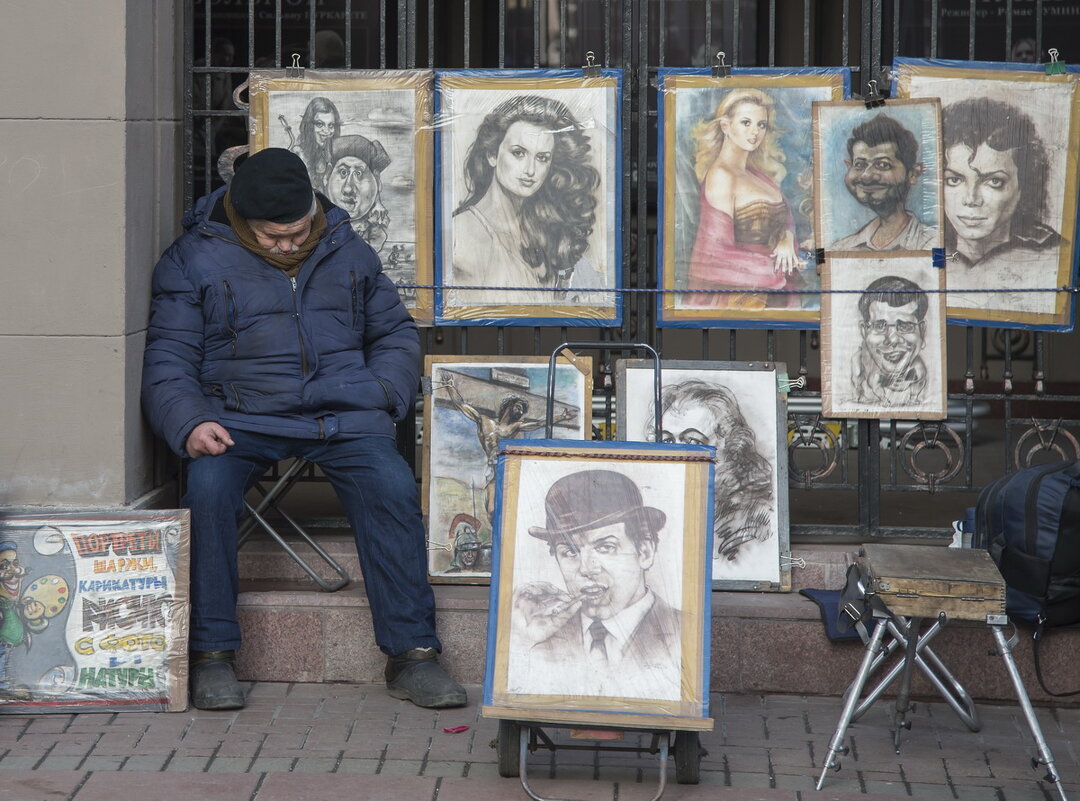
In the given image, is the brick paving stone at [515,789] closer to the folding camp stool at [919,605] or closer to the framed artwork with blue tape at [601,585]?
the framed artwork with blue tape at [601,585]

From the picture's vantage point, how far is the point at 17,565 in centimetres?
503

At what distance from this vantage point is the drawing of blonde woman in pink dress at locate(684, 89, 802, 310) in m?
5.65

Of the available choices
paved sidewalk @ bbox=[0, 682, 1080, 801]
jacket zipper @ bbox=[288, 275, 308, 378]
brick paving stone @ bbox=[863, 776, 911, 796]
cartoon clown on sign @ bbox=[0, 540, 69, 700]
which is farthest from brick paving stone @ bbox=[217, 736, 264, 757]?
brick paving stone @ bbox=[863, 776, 911, 796]

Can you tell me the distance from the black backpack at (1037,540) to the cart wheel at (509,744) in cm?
166

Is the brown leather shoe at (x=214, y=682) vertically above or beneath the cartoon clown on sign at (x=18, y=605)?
beneath

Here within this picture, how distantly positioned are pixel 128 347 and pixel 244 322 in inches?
16.6

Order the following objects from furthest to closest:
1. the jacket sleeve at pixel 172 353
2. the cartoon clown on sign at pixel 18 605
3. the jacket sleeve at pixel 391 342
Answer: the jacket sleeve at pixel 391 342, the jacket sleeve at pixel 172 353, the cartoon clown on sign at pixel 18 605

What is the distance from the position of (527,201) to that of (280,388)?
1245 mm

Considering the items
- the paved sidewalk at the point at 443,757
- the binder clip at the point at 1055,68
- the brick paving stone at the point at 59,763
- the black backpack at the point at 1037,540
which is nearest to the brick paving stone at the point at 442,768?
the paved sidewalk at the point at 443,757

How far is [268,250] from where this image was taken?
5316mm

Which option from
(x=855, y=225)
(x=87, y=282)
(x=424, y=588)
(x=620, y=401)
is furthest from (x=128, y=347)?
(x=855, y=225)

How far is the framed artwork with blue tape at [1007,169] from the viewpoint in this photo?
18.4 ft

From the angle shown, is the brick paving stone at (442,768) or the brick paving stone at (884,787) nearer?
the brick paving stone at (884,787)

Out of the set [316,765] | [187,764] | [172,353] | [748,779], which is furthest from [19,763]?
[748,779]
